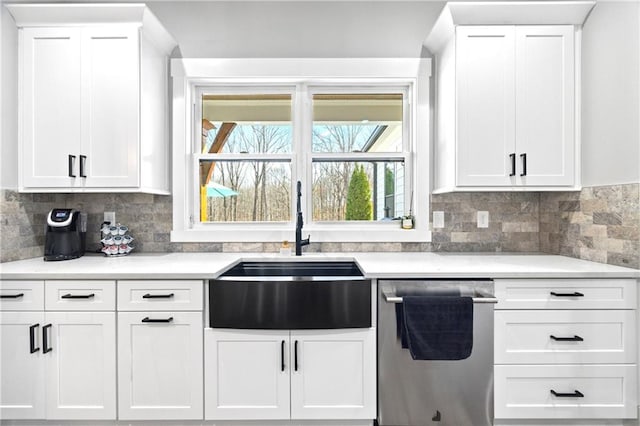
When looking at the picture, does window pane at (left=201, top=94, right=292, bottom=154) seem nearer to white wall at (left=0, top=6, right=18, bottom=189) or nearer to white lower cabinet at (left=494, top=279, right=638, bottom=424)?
white wall at (left=0, top=6, right=18, bottom=189)

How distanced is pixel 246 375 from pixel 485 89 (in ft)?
6.90

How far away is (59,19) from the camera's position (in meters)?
2.25

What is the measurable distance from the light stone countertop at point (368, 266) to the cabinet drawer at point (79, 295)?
4 cm

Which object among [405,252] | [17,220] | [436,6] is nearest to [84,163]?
[17,220]

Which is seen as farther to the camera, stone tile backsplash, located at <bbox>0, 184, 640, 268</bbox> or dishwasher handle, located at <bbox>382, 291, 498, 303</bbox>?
stone tile backsplash, located at <bbox>0, 184, 640, 268</bbox>

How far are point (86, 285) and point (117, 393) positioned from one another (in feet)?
1.86

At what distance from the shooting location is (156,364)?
1.94m

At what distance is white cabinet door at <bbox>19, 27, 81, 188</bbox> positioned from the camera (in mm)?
2281

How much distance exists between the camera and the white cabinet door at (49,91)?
89.8 inches

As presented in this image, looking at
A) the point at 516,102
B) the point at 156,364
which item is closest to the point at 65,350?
the point at 156,364

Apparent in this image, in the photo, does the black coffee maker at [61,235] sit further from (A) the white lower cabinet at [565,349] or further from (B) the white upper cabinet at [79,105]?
(A) the white lower cabinet at [565,349]

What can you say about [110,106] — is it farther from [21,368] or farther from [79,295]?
[21,368]

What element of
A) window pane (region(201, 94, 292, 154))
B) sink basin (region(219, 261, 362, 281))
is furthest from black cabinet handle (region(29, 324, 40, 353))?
window pane (region(201, 94, 292, 154))

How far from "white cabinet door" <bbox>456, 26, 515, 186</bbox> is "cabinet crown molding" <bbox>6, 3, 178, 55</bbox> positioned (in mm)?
1887
